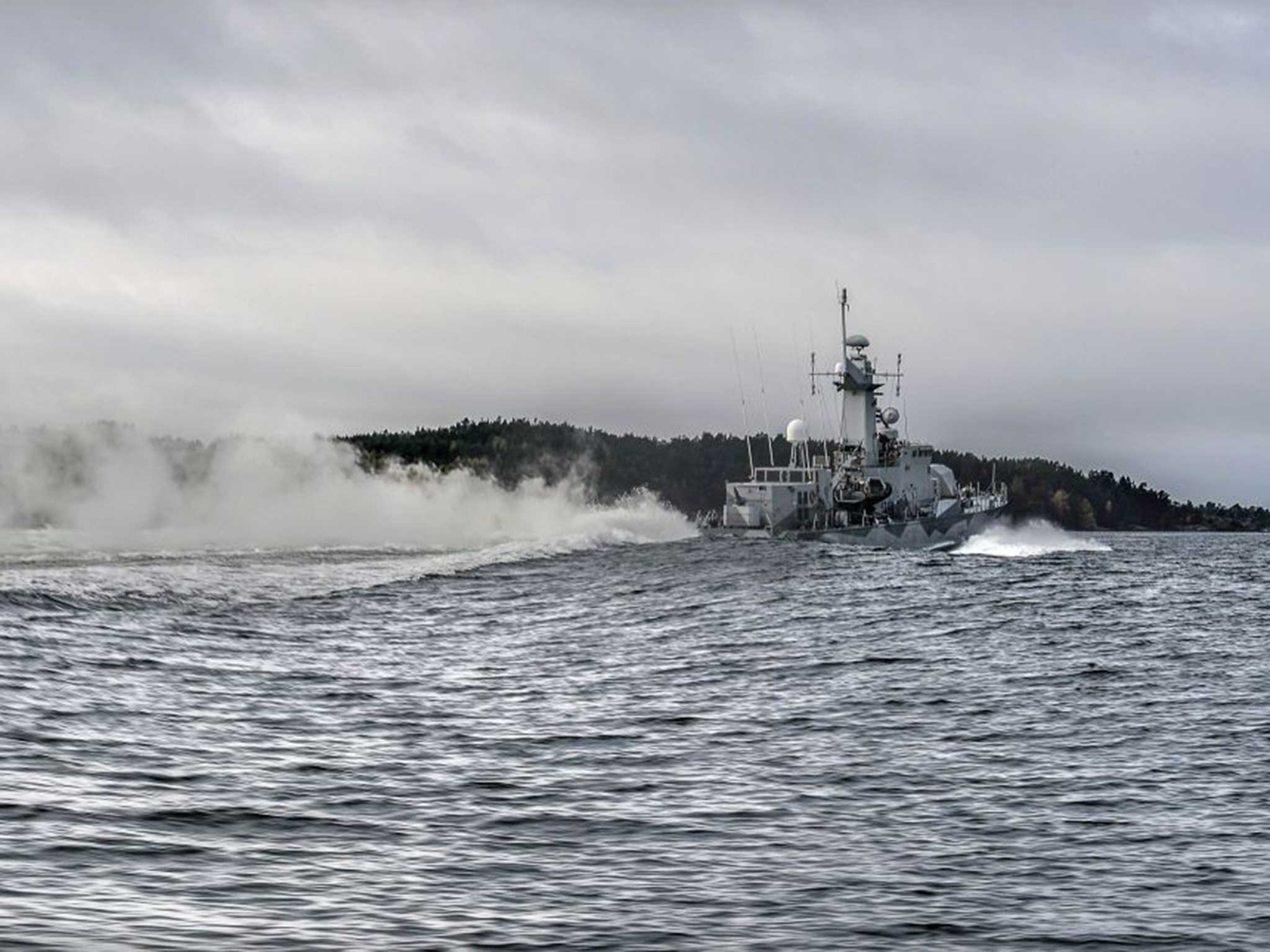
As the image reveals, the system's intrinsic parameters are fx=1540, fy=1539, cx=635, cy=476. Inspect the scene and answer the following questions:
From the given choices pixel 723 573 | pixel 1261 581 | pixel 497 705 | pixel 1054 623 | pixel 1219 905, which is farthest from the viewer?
pixel 1261 581

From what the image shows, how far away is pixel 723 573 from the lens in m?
86.6

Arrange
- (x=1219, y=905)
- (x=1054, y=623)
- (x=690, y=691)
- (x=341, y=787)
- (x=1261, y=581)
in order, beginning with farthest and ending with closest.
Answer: (x=1261, y=581), (x=1054, y=623), (x=690, y=691), (x=341, y=787), (x=1219, y=905)

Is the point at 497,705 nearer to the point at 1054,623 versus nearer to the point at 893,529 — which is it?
the point at 1054,623

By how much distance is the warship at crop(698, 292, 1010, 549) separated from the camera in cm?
12000

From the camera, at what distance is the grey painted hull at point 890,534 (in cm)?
11944

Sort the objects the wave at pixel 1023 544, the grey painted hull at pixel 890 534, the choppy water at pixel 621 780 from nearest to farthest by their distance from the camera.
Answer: the choppy water at pixel 621 780 < the grey painted hull at pixel 890 534 < the wave at pixel 1023 544

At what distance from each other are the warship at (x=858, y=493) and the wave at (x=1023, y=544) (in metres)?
1.46

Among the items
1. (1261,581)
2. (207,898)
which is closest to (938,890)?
(207,898)

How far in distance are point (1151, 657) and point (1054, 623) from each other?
38.1 ft

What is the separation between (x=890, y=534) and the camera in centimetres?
12256

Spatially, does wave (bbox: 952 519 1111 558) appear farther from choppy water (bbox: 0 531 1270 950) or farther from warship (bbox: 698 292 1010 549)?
choppy water (bbox: 0 531 1270 950)

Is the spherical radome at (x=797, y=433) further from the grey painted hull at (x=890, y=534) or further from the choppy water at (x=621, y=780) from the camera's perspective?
the choppy water at (x=621, y=780)

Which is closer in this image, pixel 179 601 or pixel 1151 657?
pixel 1151 657

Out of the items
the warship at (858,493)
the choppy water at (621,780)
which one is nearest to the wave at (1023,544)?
the warship at (858,493)
